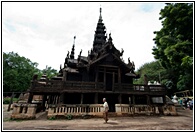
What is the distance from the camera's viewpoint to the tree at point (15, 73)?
37.2 m

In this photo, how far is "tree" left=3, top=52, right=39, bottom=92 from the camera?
37.2m

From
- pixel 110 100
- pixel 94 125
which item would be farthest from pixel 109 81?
pixel 94 125

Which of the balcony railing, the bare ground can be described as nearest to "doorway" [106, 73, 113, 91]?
the balcony railing

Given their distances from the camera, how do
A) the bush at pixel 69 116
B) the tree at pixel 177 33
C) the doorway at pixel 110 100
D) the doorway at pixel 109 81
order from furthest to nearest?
1. the doorway at pixel 109 81
2. the doorway at pixel 110 100
3. the tree at pixel 177 33
4. the bush at pixel 69 116

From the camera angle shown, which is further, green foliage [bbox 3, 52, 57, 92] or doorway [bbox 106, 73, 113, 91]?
green foliage [bbox 3, 52, 57, 92]

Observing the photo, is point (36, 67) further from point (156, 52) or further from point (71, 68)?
point (156, 52)

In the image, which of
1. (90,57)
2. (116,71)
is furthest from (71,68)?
(116,71)

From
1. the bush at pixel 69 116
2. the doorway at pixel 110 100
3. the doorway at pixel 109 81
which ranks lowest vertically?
the bush at pixel 69 116

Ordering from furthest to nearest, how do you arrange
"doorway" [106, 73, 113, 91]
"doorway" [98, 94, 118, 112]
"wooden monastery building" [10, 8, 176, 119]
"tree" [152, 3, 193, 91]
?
"doorway" [106, 73, 113, 91] < "doorway" [98, 94, 118, 112] < "tree" [152, 3, 193, 91] < "wooden monastery building" [10, 8, 176, 119]

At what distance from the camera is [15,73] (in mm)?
38562

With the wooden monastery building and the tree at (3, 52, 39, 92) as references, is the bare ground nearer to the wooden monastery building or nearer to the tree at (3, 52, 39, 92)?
the wooden monastery building

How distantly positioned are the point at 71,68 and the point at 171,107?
452 inches

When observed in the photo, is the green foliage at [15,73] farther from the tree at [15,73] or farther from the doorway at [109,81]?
the doorway at [109,81]

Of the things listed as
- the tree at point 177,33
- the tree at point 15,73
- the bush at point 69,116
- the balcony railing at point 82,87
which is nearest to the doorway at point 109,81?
the balcony railing at point 82,87
